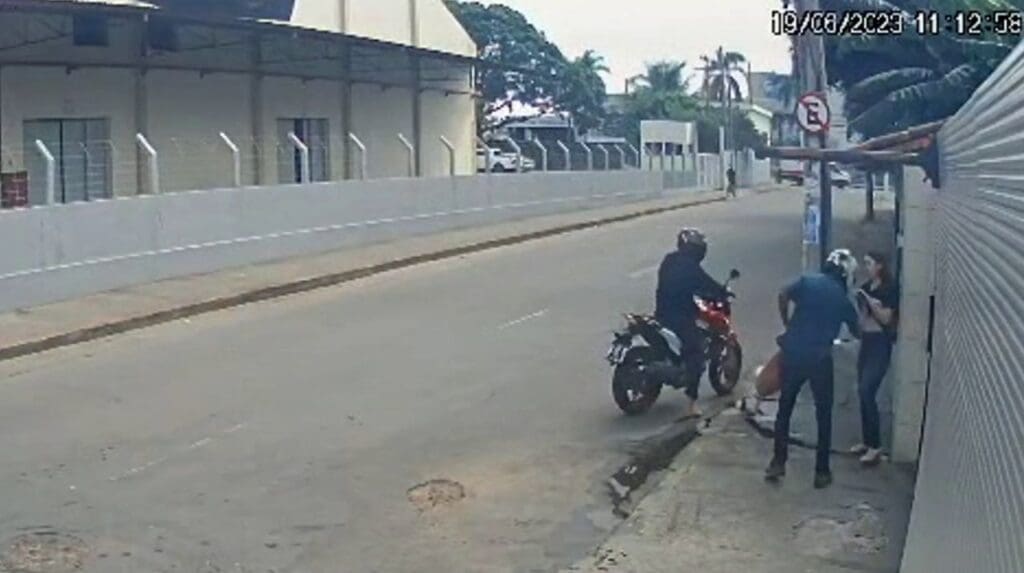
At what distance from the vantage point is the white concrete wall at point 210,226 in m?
18.5

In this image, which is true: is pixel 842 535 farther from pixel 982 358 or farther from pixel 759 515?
pixel 982 358

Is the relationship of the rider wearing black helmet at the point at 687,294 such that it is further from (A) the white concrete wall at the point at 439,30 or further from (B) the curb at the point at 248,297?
(A) the white concrete wall at the point at 439,30

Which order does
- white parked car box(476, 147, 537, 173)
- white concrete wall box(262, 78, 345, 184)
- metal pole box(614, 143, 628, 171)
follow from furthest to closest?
metal pole box(614, 143, 628, 171) → white parked car box(476, 147, 537, 173) → white concrete wall box(262, 78, 345, 184)

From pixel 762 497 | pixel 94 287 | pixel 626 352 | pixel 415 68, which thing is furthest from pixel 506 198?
pixel 762 497

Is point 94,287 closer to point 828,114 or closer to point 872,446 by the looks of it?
point 828,114

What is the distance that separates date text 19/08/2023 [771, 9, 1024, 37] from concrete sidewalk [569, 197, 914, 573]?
987cm

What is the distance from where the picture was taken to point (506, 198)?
125ft

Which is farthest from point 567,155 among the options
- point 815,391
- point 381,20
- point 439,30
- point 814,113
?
point 815,391

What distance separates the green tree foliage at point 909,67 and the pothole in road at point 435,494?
14.9 metres

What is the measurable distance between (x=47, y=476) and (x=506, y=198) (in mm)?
28569

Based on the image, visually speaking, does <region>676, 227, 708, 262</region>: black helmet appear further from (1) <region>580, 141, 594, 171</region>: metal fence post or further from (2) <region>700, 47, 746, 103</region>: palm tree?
(2) <region>700, 47, 746, 103</region>: palm tree

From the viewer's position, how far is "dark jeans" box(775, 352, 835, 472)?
10.1m

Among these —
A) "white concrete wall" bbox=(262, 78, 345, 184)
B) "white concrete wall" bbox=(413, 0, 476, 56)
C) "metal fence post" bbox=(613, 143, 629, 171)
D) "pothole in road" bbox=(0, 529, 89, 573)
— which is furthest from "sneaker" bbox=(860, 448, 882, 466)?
"metal fence post" bbox=(613, 143, 629, 171)

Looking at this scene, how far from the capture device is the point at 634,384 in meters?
12.5
